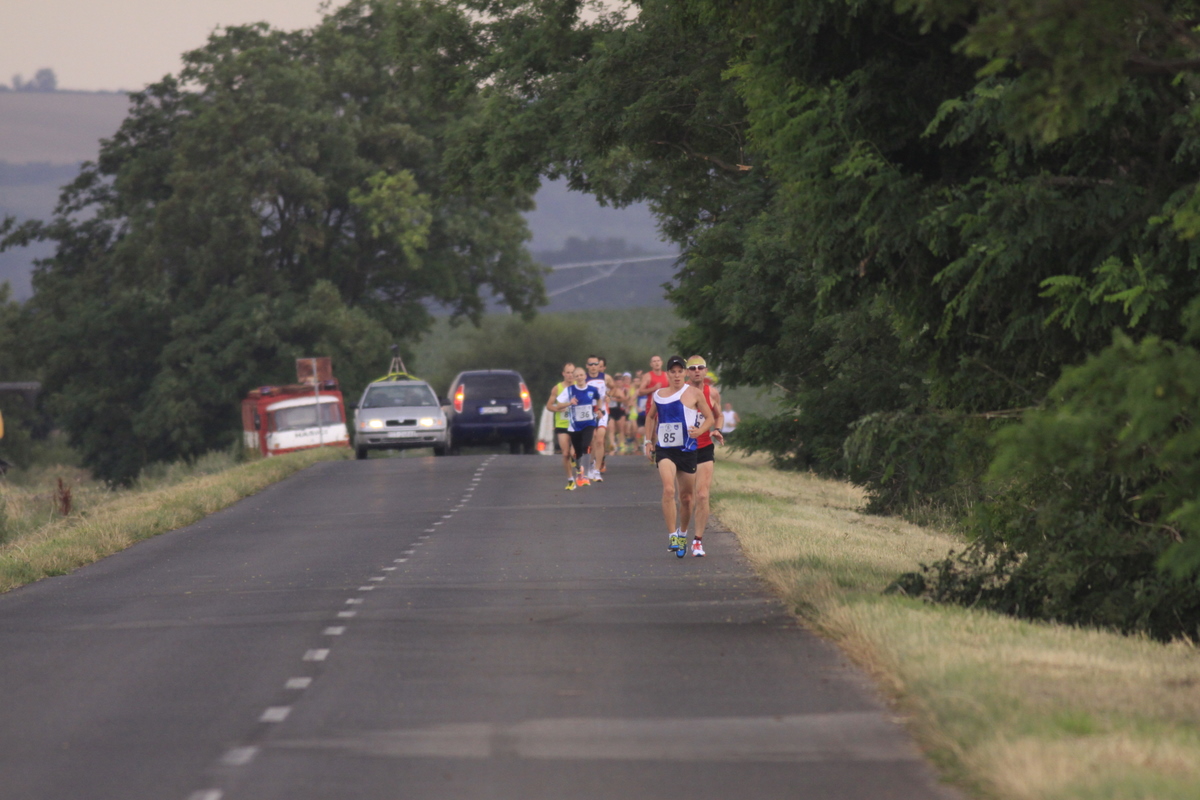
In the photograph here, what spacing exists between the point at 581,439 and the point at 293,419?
915 inches

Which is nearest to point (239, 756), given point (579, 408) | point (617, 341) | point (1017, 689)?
point (1017, 689)

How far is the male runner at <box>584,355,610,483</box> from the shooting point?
77.8ft

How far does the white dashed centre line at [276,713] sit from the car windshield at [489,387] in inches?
1081

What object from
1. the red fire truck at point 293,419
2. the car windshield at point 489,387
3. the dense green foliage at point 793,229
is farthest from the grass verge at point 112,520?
the red fire truck at point 293,419

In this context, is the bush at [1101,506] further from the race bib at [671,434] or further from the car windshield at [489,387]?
the car windshield at [489,387]

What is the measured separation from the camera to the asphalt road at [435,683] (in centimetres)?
684

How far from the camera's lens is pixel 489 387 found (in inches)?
1419

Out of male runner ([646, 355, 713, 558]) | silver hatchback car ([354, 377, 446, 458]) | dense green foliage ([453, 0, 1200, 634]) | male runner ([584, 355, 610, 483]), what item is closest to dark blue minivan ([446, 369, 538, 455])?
silver hatchback car ([354, 377, 446, 458])

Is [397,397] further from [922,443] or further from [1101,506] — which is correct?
[1101,506]

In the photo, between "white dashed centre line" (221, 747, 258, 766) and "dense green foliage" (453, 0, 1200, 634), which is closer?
"white dashed centre line" (221, 747, 258, 766)

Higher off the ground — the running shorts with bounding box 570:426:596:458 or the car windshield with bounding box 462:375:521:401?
the car windshield with bounding box 462:375:521:401

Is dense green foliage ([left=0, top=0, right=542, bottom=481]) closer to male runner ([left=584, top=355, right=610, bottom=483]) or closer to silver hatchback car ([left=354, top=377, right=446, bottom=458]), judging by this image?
silver hatchback car ([left=354, top=377, right=446, bottom=458])

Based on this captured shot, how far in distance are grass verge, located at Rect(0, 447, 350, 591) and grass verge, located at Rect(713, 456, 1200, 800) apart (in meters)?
7.53

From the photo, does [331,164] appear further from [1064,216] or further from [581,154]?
[1064,216]
